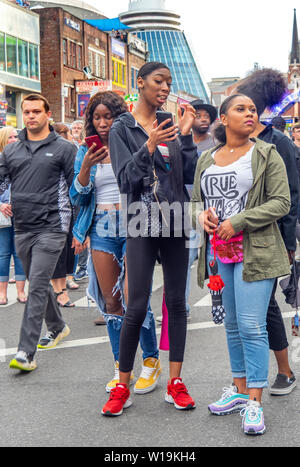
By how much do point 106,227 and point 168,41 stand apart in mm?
112970

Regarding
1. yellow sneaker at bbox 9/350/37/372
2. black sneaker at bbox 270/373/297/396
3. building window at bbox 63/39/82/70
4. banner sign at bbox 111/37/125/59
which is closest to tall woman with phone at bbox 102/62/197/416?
black sneaker at bbox 270/373/297/396

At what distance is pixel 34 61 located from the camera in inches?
1524

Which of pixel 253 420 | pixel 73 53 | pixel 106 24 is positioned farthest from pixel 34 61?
pixel 253 420

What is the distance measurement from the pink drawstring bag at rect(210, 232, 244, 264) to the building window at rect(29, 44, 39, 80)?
118 feet

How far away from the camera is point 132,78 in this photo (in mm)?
60094

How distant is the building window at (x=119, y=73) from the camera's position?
5438 cm

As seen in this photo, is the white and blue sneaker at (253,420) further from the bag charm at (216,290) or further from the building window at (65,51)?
the building window at (65,51)

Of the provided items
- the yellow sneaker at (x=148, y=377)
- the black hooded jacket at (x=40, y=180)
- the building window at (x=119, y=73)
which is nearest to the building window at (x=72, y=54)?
the building window at (x=119, y=73)

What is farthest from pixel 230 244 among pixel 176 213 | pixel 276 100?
pixel 276 100

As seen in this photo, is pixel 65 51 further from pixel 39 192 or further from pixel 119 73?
pixel 39 192

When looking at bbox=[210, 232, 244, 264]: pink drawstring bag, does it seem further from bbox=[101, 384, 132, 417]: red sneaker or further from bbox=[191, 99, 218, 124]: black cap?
bbox=[191, 99, 218, 124]: black cap

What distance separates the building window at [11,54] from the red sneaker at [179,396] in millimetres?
33275

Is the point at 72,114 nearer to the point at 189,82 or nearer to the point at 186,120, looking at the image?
the point at 186,120
